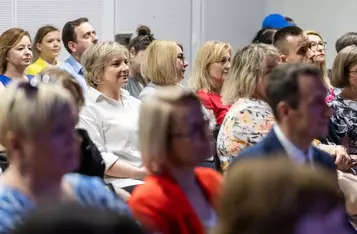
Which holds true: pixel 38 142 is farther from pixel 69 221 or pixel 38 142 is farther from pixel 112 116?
pixel 112 116

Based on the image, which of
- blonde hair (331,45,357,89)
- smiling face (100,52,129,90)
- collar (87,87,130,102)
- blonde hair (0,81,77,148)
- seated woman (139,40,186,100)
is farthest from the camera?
seated woman (139,40,186,100)

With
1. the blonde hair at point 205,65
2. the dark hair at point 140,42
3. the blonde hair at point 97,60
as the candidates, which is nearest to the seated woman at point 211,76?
the blonde hair at point 205,65

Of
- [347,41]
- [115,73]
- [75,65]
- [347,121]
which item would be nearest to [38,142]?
[115,73]

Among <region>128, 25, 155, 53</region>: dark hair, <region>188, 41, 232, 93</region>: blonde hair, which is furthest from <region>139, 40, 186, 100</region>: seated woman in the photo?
<region>128, 25, 155, 53</region>: dark hair

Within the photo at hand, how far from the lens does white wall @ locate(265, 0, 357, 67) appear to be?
25.8ft

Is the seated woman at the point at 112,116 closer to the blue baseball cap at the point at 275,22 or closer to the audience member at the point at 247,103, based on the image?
the audience member at the point at 247,103

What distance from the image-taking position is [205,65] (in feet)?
16.2

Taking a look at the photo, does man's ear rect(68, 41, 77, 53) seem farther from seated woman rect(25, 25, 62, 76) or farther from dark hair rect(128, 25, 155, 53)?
dark hair rect(128, 25, 155, 53)

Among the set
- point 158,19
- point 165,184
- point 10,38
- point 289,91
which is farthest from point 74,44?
point 165,184

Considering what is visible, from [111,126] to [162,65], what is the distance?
91 cm

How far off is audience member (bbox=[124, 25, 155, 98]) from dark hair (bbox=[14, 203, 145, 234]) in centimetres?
419

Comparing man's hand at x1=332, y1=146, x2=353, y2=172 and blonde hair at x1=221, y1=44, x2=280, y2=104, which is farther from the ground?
blonde hair at x1=221, y1=44, x2=280, y2=104

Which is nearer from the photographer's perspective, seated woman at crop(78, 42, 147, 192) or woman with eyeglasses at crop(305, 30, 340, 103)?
seated woman at crop(78, 42, 147, 192)

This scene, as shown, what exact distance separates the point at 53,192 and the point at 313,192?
1.04 meters
